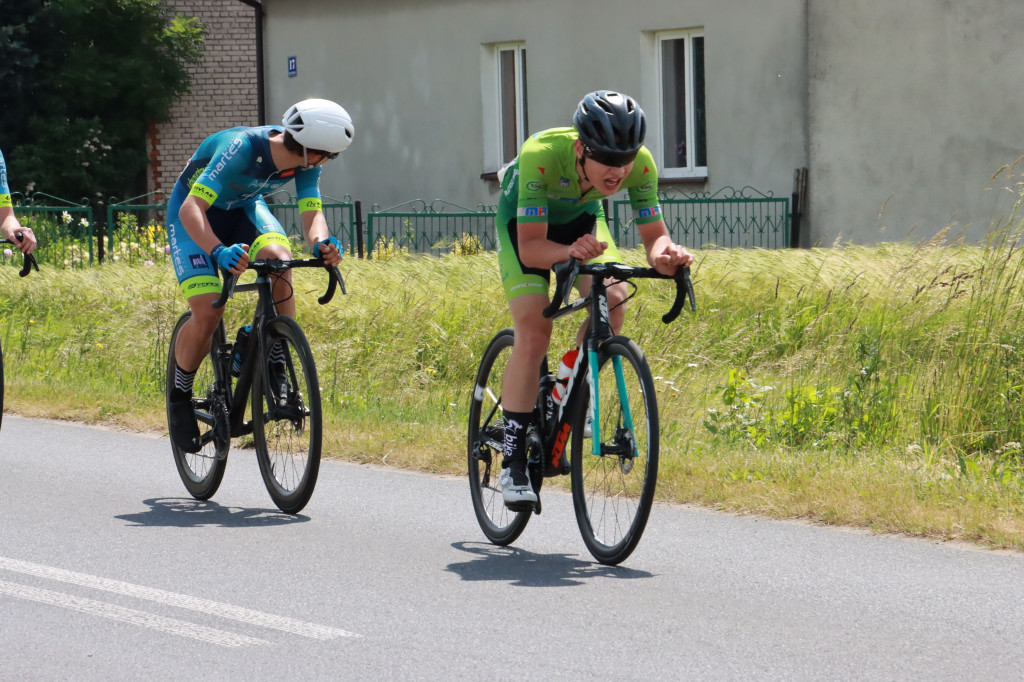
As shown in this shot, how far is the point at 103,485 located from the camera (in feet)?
25.6

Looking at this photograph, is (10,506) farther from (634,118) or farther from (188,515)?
(634,118)

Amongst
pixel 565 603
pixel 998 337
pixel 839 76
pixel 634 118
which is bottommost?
pixel 565 603

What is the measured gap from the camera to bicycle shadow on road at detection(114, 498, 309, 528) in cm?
679

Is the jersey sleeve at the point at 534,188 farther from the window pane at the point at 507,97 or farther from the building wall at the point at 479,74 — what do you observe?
the window pane at the point at 507,97

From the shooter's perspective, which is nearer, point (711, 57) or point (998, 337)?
point (998, 337)

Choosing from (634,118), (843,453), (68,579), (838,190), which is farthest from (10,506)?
(838,190)

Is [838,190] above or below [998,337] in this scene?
above

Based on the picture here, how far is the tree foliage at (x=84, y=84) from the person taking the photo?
30.2 meters

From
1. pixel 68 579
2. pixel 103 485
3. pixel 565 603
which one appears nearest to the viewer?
pixel 565 603

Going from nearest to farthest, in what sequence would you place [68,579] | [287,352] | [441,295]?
[68,579] → [287,352] → [441,295]

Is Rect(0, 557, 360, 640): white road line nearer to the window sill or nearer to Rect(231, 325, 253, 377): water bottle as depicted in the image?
Rect(231, 325, 253, 377): water bottle

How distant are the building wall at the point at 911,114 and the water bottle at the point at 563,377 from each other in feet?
31.7

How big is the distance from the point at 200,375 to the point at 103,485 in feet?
11.6

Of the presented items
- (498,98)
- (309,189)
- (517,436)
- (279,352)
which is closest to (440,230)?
(498,98)
